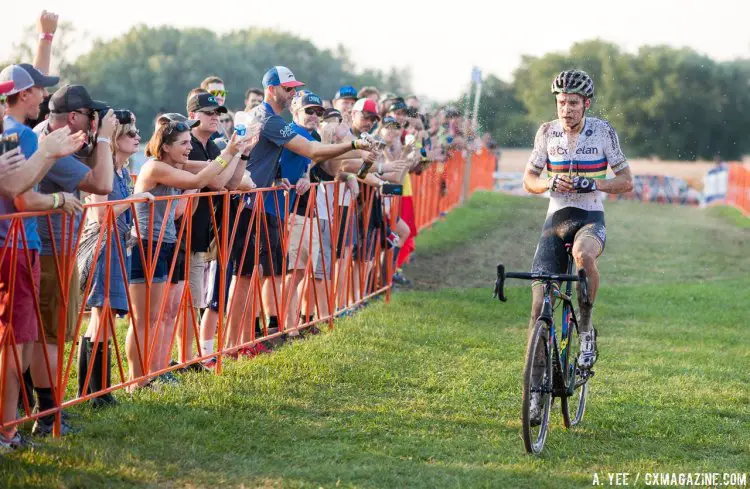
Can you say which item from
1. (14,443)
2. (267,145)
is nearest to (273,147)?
(267,145)

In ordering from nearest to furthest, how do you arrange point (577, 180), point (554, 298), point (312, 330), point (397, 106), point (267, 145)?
point (554, 298) < point (577, 180) < point (267, 145) < point (312, 330) < point (397, 106)

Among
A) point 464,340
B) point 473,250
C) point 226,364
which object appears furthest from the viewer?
point 473,250

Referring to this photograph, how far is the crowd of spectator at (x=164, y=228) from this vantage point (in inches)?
242

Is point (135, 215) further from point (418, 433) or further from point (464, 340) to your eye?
point (464, 340)

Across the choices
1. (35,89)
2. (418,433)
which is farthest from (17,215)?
(418,433)

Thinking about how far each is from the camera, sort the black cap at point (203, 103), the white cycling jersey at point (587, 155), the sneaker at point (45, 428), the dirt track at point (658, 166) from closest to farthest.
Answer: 1. the sneaker at point (45, 428)
2. the white cycling jersey at point (587, 155)
3. the black cap at point (203, 103)
4. the dirt track at point (658, 166)

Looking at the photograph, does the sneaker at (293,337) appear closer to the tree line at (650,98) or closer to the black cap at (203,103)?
the black cap at (203,103)

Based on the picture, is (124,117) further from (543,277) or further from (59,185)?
(543,277)

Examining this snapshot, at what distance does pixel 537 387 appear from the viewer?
6.71m

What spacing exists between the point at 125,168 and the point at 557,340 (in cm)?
326

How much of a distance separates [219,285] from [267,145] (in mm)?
1498

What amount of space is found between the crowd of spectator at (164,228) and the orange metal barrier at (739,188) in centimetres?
2414

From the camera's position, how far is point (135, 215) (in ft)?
23.4

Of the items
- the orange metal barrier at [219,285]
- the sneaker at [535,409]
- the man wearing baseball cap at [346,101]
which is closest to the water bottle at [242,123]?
the orange metal barrier at [219,285]
